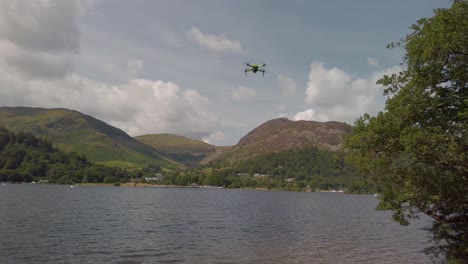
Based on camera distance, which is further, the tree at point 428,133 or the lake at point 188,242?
the lake at point 188,242

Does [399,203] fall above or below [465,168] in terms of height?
below

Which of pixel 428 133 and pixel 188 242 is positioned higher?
pixel 428 133

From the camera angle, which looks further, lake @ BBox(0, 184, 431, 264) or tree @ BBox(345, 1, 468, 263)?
lake @ BBox(0, 184, 431, 264)

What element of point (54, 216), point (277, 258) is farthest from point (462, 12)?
point (54, 216)

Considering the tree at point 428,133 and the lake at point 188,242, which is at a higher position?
the tree at point 428,133

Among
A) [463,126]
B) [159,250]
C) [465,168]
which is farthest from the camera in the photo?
[159,250]

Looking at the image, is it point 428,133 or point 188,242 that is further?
point 188,242

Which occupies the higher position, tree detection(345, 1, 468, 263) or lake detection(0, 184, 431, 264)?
tree detection(345, 1, 468, 263)

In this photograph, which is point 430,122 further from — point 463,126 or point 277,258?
point 277,258
